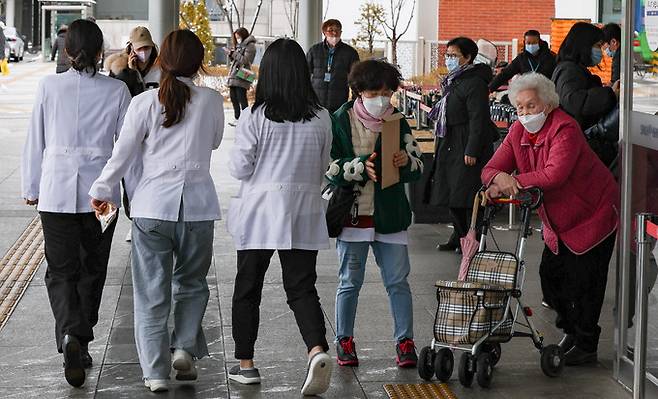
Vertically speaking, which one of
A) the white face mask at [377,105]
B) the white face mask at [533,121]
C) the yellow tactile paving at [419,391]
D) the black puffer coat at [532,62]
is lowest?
the yellow tactile paving at [419,391]

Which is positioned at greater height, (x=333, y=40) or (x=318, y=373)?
(x=333, y=40)

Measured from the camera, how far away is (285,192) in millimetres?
6480

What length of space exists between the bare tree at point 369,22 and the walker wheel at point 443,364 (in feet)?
82.9

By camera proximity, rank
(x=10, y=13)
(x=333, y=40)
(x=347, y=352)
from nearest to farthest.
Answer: (x=347, y=352)
(x=333, y=40)
(x=10, y=13)

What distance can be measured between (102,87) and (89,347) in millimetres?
1701

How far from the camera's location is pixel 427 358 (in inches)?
271

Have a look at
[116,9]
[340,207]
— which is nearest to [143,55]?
[340,207]

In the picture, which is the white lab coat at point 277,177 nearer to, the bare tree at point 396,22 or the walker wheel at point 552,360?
the walker wheel at point 552,360

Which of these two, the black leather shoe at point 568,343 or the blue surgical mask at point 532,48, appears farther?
the blue surgical mask at point 532,48

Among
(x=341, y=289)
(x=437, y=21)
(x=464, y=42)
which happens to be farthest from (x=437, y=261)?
(x=437, y=21)

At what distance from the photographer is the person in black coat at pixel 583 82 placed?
8742 millimetres

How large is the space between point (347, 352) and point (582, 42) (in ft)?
9.72

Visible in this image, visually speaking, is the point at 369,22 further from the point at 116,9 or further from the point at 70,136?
the point at 116,9

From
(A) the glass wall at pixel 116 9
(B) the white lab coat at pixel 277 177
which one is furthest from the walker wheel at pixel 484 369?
(A) the glass wall at pixel 116 9
